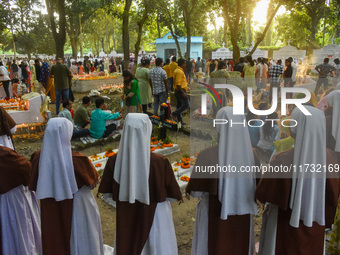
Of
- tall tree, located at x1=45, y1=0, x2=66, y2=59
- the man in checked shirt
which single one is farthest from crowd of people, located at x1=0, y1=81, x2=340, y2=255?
tall tree, located at x1=45, y1=0, x2=66, y2=59

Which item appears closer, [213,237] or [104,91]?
[213,237]

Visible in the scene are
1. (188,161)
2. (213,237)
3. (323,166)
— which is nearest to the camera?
(323,166)

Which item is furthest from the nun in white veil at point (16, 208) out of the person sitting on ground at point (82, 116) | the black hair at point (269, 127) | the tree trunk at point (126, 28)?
the tree trunk at point (126, 28)

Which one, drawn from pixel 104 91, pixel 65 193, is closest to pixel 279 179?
pixel 65 193

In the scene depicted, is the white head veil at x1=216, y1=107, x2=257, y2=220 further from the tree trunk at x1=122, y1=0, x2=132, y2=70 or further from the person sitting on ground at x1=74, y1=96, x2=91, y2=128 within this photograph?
the tree trunk at x1=122, y1=0, x2=132, y2=70

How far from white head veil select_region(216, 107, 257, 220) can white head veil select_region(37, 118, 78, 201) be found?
1.37 m

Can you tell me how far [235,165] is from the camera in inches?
105

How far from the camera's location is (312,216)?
2.57 m

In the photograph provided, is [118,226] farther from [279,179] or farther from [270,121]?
[270,121]

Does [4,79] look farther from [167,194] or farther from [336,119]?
[336,119]

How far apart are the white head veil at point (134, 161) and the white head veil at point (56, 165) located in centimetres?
44

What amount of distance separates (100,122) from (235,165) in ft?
15.5

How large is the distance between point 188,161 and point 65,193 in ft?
10.0

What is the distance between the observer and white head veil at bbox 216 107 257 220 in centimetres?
264
